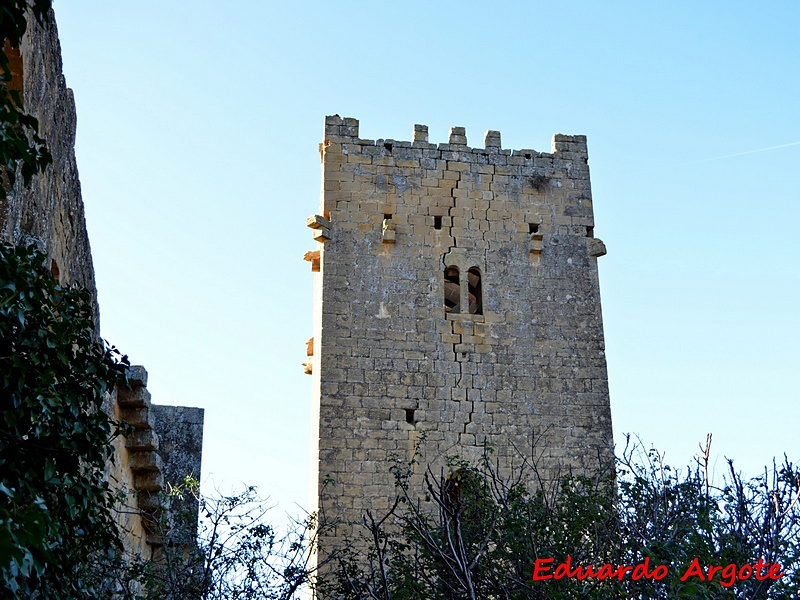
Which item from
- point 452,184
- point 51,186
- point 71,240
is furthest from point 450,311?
point 51,186

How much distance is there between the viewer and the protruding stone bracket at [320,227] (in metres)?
14.6

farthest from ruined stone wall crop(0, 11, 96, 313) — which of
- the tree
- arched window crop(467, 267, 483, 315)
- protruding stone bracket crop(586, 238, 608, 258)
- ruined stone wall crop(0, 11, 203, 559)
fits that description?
protruding stone bracket crop(586, 238, 608, 258)

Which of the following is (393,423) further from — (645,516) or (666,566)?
(666,566)

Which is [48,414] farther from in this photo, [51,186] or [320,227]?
[320,227]

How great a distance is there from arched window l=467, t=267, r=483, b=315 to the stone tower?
32 millimetres

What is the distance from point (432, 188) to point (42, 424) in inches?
444

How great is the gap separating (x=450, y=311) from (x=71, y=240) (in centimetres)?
780

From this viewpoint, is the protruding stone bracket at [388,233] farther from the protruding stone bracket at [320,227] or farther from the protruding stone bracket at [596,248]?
the protruding stone bracket at [596,248]

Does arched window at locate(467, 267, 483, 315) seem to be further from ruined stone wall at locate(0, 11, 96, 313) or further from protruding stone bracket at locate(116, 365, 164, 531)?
ruined stone wall at locate(0, 11, 96, 313)

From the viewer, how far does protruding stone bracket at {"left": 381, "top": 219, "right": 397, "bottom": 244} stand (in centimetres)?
1482

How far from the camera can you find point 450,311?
48.5ft

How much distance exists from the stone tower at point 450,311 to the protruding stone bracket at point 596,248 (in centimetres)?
2

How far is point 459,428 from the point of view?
13945 mm

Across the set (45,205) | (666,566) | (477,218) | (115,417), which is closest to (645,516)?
(666,566)
